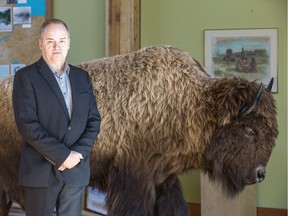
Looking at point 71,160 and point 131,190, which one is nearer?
point 71,160

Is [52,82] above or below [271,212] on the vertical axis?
above

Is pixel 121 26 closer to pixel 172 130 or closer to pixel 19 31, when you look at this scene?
pixel 19 31

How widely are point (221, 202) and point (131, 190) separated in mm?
1476

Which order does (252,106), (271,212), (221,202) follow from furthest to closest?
(271,212)
(221,202)
(252,106)

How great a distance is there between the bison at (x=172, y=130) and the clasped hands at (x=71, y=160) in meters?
0.79

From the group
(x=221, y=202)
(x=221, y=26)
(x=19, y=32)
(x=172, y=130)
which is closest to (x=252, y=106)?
(x=172, y=130)

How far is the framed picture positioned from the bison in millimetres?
1638

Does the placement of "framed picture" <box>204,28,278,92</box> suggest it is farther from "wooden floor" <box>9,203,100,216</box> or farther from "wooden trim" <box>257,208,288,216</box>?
"wooden floor" <box>9,203,100,216</box>

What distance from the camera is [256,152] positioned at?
→ 329 cm

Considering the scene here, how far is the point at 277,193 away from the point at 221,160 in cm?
184

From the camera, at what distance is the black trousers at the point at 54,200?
2568mm

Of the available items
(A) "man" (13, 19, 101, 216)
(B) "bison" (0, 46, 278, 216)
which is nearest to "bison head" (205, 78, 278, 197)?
(B) "bison" (0, 46, 278, 216)

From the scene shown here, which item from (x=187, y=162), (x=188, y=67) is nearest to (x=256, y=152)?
(x=187, y=162)

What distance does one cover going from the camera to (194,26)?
5.19 meters
